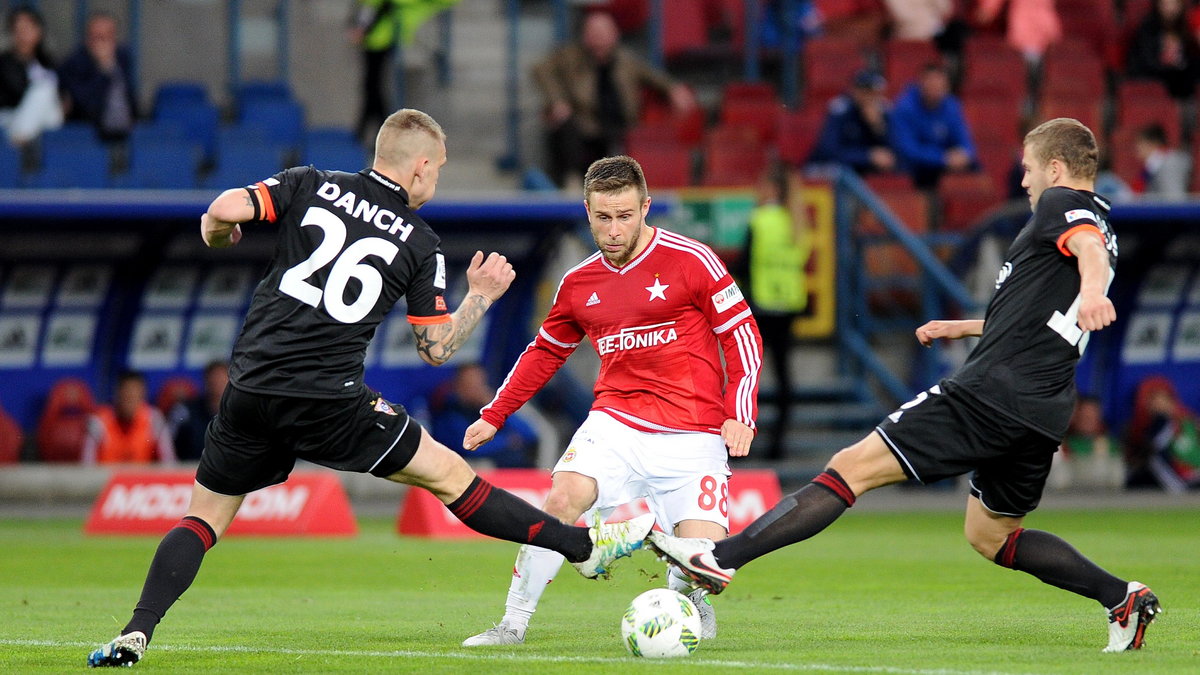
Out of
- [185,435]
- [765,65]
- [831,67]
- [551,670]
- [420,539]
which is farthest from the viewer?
[765,65]

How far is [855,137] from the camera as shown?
19.6 metres

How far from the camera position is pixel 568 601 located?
9.65 metres

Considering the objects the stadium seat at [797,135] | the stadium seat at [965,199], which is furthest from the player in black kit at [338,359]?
the stadium seat at [797,135]

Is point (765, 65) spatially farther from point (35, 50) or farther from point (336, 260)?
point (336, 260)

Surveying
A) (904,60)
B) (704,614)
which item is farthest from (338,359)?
(904,60)

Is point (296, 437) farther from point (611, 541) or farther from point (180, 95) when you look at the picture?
point (180, 95)

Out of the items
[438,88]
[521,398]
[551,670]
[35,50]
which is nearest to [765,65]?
[438,88]

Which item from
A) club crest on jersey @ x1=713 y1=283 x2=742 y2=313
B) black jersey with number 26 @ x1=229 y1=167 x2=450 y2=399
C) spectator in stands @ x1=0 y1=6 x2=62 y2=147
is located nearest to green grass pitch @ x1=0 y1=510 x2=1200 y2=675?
black jersey with number 26 @ x1=229 y1=167 x2=450 y2=399

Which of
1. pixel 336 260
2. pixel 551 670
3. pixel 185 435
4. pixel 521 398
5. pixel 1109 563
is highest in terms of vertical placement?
pixel 336 260

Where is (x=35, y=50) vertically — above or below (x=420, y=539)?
above

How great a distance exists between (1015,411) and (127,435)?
1205 cm

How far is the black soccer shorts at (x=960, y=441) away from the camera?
6707 mm

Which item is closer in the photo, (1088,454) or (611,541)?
(611,541)

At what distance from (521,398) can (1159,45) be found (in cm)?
1637
